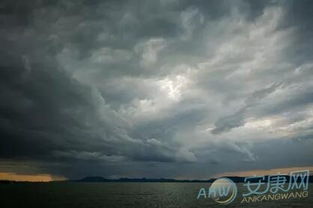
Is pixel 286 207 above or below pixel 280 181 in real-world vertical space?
below

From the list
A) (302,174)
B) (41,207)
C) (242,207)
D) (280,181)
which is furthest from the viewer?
A: (41,207)

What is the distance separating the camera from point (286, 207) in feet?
361

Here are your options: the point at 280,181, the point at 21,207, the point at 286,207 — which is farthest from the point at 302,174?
the point at 21,207

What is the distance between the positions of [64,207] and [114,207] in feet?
67.2

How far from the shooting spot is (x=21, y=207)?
112500 mm

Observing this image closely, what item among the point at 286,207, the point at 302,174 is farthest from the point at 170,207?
the point at 302,174

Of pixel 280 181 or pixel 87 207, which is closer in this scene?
pixel 280 181

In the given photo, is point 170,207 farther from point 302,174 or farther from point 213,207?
point 302,174

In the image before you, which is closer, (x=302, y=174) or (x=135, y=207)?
(x=302, y=174)

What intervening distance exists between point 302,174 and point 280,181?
39.5 feet

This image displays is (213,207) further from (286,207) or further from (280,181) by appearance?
(280,181)

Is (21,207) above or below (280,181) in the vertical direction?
below

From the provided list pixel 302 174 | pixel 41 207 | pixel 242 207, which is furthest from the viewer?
pixel 41 207

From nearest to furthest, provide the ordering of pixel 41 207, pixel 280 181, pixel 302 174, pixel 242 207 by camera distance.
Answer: pixel 302 174 < pixel 280 181 < pixel 242 207 < pixel 41 207
